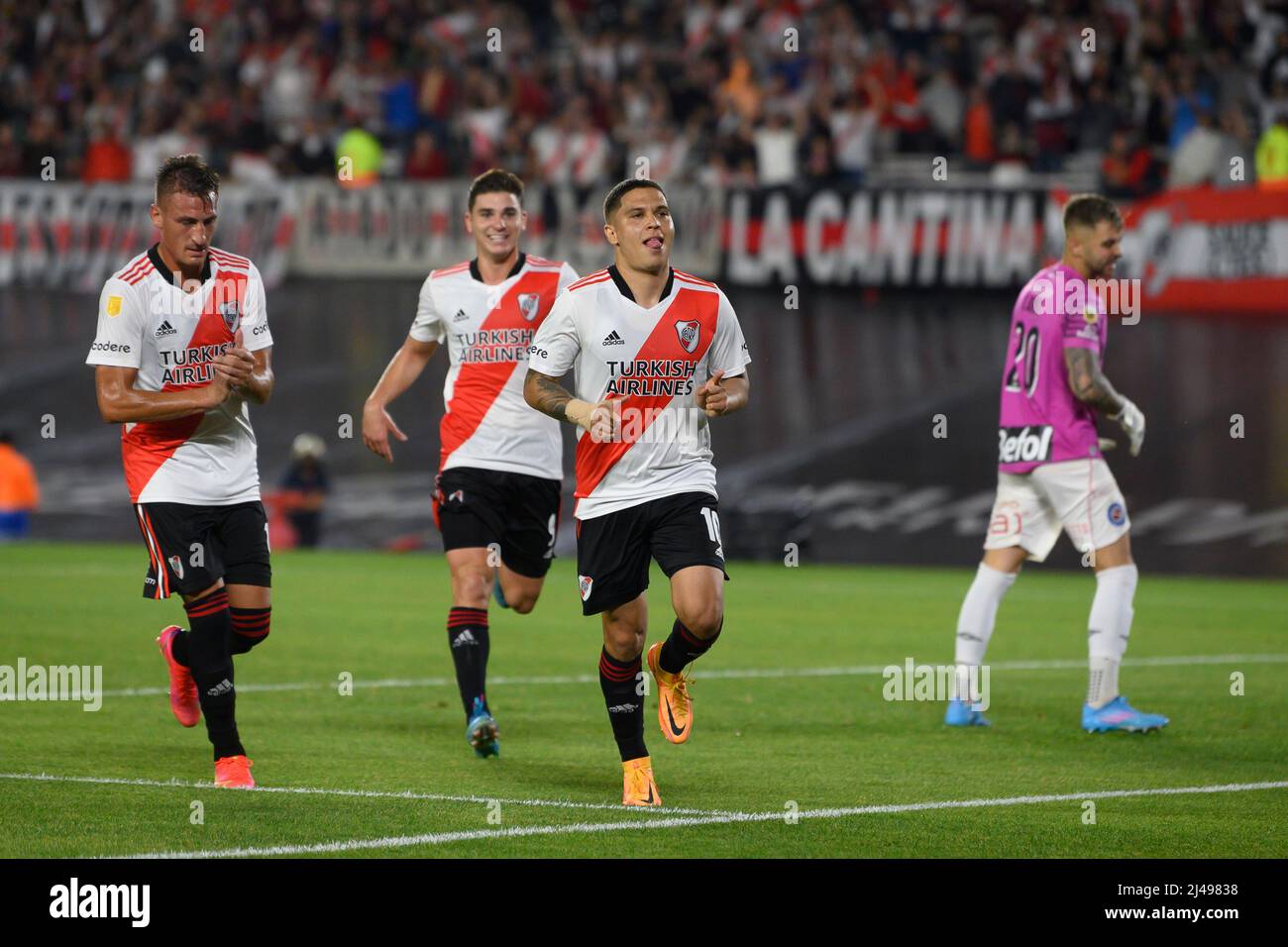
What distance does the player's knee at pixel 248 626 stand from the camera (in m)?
8.10

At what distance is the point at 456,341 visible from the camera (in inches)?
372

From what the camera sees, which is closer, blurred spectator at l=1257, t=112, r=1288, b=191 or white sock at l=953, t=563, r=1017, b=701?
white sock at l=953, t=563, r=1017, b=701

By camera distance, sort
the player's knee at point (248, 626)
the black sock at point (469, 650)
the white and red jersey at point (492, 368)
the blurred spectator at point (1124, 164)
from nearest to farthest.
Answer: the player's knee at point (248, 626), the black sock at point (469, 650), the white and red jersey at point (492, 368), the blurred spectator at point (1124, 164)

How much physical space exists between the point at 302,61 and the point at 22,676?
61.3 feet

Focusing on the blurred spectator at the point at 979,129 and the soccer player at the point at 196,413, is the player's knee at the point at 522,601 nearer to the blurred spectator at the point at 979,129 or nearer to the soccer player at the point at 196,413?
the soccer player at the point at 196,413

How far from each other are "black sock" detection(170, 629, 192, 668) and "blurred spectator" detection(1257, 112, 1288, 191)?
13982 millimetres

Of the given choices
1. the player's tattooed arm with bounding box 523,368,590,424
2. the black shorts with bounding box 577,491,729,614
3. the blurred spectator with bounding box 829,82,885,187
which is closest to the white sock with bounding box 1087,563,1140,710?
the black shorts with bounding box 577,491,729,614

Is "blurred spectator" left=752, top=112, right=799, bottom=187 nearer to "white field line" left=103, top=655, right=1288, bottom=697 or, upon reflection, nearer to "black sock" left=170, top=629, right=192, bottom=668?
"white field line" left=103, top=655, right=1288, bottom=697

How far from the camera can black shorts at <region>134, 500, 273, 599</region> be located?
771 cm

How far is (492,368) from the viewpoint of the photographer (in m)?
9.44

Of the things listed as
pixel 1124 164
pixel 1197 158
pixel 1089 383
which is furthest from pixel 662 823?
pixel 1124 164

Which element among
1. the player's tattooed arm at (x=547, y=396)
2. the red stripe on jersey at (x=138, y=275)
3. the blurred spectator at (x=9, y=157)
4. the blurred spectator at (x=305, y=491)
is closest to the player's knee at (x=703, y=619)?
the player's tattooed arm at (x=547, y=396)
